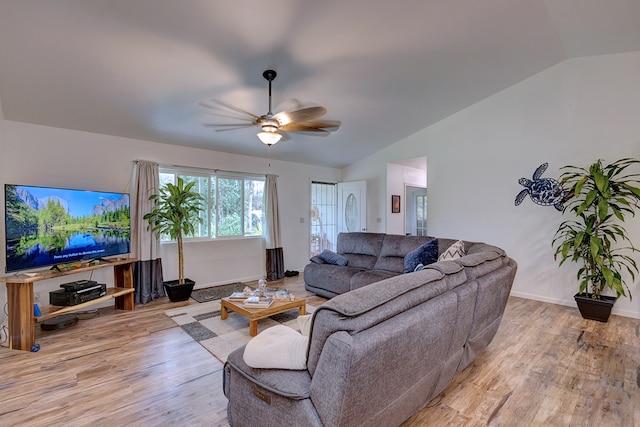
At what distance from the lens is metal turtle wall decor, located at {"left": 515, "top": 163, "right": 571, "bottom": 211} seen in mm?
4164

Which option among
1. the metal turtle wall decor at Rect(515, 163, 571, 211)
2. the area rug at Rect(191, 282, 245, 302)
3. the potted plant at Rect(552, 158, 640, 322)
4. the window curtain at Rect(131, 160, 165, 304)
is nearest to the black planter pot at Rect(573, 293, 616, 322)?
the potted plant at Rect(552, 158, 640, 322)

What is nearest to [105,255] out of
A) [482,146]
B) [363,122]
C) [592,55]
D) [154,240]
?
[154,240]

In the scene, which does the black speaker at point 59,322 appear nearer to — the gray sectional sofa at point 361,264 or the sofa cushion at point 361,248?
the gray sectional sofa at point 361,264

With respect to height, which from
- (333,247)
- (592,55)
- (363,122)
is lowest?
(333,247)

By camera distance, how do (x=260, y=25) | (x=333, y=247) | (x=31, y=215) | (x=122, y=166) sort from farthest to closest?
(x=333, y=247) < (x=122, y=166) < (x=31, y=215) < (x=260, y=25)

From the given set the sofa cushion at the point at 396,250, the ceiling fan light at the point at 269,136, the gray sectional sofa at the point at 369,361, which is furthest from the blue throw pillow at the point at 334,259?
the gray sectional sofa at the point at 369,361

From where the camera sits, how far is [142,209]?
4246mm

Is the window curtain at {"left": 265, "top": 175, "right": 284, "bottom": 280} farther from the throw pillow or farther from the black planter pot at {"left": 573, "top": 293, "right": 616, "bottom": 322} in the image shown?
the black planter pot at {"left": 573, "top": 293, "right": 616, "bottom": 322}

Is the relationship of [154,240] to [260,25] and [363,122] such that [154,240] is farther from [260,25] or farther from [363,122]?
[363,122]

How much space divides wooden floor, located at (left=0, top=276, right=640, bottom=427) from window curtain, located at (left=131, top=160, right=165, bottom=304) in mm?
909

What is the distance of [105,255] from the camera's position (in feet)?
12.3

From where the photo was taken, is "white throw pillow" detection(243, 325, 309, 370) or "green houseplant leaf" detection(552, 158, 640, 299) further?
"green houseplant leaf" detection(552, 158, 640, 299)

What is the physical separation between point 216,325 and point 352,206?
13.3 feet

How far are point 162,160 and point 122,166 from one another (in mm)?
532
